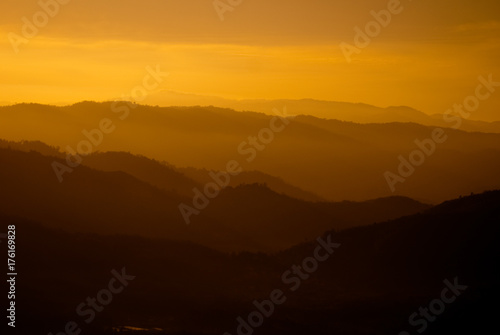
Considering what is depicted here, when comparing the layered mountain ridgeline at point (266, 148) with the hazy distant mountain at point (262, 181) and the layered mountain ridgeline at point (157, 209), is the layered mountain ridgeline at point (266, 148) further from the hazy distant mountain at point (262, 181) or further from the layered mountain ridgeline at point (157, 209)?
the layered mountain ridgeline at point (157, 209)

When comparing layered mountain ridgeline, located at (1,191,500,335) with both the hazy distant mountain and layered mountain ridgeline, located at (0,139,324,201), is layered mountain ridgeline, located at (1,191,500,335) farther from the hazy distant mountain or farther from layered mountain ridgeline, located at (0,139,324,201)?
the hazy distant mountain

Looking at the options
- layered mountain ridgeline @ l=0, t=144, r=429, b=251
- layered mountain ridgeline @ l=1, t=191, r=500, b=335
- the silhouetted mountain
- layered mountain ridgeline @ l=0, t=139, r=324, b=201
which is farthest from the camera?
the silhouetted mountain

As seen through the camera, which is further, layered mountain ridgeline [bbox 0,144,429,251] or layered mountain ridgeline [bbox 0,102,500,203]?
layered mountain ridgeline [bbox 0,102,500,203]

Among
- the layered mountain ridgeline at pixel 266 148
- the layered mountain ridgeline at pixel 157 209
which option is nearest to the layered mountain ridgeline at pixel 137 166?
the layered mountain ridgeline at pixel 157 209

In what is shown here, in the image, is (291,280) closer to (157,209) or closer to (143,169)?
(157,209)

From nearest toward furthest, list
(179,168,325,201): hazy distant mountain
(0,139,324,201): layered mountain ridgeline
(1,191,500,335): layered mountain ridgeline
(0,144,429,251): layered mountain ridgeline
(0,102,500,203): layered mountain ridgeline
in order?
(1,191,500,335): layered mountain ridgeline < (0,144,429,251): layered mountain ridgeline < (0,139,324,201): layered mountain ridgeline < (179,168,325,201): hazy distant mountain < (0,102,500,203): layered mountain ridgeline

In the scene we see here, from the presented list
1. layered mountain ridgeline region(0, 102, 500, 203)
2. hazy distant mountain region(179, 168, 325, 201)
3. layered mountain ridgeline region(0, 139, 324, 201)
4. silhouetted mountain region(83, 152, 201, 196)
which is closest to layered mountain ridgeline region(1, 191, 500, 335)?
silhouetted mountain region(83, 152, 201, 196)

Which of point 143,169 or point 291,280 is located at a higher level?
point 143,169

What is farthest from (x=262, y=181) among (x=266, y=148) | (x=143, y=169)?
(x=266, y=148)
